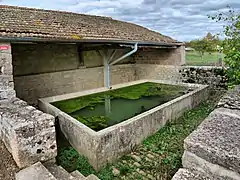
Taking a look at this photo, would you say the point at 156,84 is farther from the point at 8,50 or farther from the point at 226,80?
the point at 8,50

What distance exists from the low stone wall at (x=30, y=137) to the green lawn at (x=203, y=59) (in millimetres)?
8401

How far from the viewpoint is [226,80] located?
860 cm

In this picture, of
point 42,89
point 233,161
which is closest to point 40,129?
point 233,161

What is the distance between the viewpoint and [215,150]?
5.18 ft

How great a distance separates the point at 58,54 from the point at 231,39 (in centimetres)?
539

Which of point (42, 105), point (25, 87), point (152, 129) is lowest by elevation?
point (152, 129)

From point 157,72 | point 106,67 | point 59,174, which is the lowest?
point 59,174

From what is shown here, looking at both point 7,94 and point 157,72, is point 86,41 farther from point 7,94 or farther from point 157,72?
point 157,72

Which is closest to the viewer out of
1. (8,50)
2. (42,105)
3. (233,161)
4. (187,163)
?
(233,161)

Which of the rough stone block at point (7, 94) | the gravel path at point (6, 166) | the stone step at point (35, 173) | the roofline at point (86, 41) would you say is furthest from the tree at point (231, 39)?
the rough stone block at point (7, 94)

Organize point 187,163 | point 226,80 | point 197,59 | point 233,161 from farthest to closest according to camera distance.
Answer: point 197,59
point 226,80
point 187,163
point 233,161

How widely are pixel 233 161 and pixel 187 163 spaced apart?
37cm

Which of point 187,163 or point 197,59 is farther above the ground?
point 197,59

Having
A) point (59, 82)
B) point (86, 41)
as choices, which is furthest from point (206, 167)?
point (59, 82)
